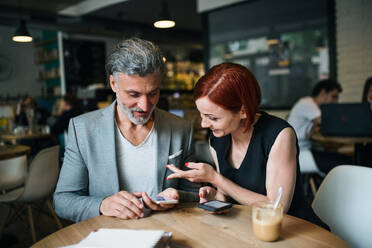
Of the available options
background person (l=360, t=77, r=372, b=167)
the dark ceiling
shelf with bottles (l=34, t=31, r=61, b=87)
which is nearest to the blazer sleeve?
background person (l=360, t=77, r=372, b=167)

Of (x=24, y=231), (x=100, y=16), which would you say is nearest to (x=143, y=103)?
(x=24, y=231)

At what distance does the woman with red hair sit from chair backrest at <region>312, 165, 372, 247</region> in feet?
0.43

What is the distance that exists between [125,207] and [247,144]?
721 mm

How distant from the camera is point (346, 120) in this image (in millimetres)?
3434

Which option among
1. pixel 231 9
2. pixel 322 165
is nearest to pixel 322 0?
pixel 231 9

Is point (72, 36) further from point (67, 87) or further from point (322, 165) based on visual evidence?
point (322, 165)

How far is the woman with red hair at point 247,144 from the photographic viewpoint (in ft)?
4.80

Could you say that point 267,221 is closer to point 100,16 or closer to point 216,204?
point 216,204

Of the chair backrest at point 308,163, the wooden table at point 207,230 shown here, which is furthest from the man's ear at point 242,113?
the chair backrest at point 308,163

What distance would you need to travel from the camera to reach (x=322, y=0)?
504 cm

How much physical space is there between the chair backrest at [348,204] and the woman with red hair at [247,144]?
0.13m

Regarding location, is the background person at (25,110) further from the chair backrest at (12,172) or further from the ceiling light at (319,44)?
the ceiling light at (319,44)

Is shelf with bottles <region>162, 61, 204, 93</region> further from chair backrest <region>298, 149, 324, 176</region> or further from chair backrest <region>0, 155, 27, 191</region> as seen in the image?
chair backrest <region>0, 155, 27, 191</region>

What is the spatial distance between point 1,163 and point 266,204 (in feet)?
8.66
